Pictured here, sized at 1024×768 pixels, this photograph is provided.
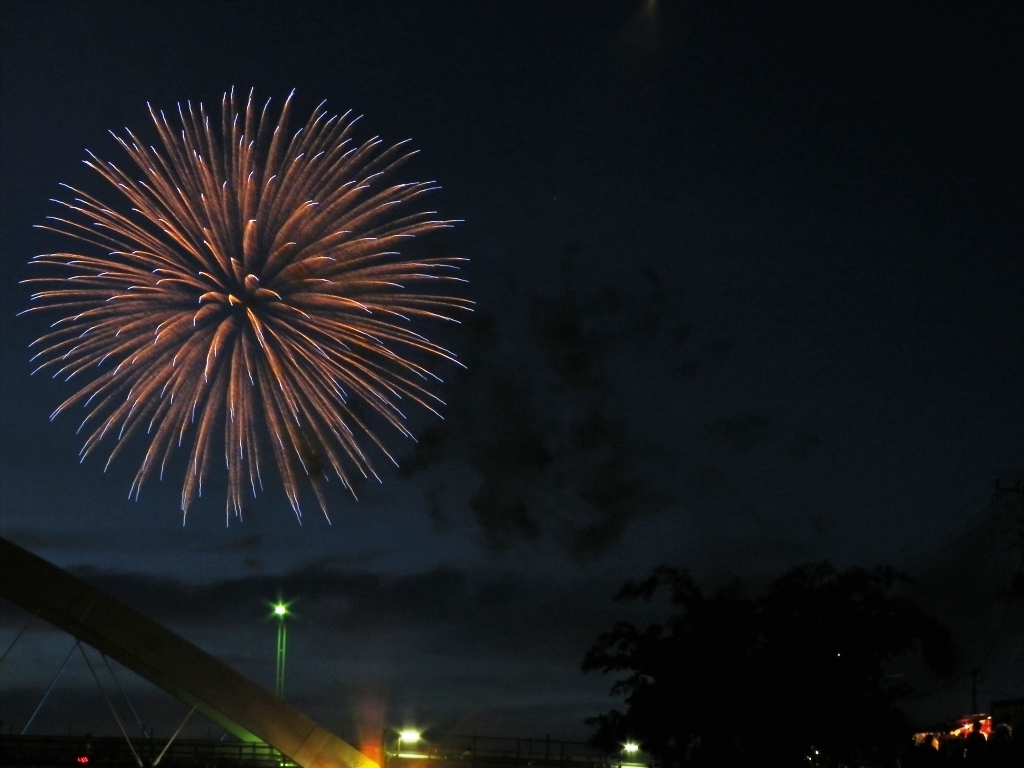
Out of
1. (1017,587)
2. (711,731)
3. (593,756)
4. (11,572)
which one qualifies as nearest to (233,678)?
(11,572)

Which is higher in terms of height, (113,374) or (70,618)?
(113,374)

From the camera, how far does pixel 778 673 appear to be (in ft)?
130

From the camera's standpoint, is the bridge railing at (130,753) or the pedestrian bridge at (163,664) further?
the bridge railing at (130,753)

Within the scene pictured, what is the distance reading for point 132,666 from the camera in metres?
38.8

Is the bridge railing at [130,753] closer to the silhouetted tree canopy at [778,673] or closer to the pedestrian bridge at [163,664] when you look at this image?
the pedestrian bridge at [163,664]

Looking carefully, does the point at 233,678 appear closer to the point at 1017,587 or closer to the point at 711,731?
the point at 711,731

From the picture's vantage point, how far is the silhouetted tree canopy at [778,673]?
39312mm

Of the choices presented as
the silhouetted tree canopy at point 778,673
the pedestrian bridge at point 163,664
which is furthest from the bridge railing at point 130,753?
the silhouetted tree canopy at point 778,673

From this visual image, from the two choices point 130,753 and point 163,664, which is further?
point 130,753

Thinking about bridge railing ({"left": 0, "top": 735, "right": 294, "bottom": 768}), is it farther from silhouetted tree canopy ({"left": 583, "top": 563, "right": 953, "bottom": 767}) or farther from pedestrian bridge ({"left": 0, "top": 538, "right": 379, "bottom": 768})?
silhouetted tree canopy ({"left": 583, "top": 563, "right": 953, "bottom": 767})

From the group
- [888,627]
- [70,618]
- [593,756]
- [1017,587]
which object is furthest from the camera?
[593,756]

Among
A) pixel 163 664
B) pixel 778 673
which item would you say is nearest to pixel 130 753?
pixel 163 664

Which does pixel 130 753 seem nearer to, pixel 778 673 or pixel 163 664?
pixel 163 664

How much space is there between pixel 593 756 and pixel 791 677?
15713 mm
